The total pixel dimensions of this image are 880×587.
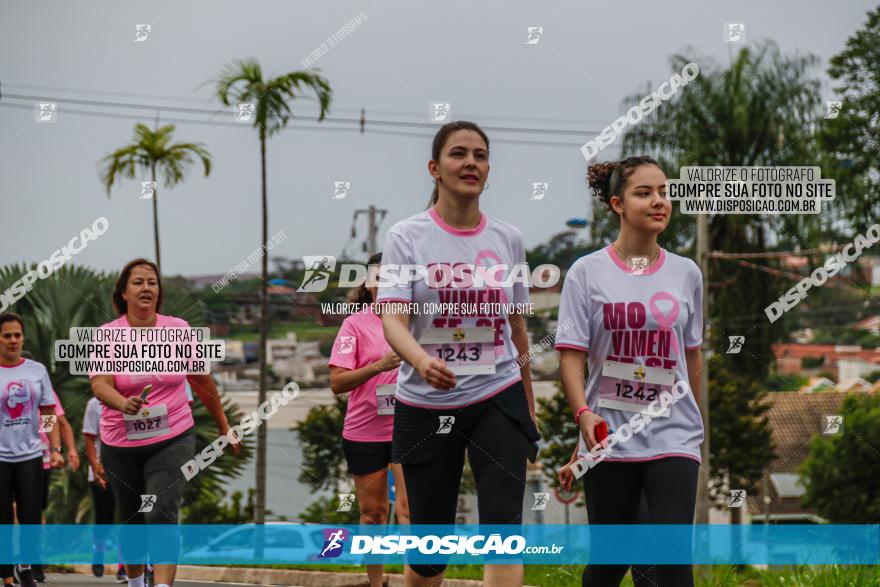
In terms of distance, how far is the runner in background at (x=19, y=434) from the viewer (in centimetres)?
823

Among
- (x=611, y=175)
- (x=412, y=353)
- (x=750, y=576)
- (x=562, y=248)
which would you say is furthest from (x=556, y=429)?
(x=412, y=353)

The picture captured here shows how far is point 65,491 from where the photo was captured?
20062 mm

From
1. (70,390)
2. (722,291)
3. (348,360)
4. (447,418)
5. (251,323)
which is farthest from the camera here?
(722,291)

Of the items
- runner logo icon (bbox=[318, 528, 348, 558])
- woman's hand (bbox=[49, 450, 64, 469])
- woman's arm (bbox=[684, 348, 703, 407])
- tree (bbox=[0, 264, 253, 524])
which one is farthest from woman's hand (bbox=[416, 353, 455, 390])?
tree (bbox=[0, 264, 253, 524])

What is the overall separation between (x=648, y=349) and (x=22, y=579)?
511 centimetres

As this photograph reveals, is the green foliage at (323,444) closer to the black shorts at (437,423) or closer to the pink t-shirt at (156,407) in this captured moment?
the pink t-shirt at (156,407)

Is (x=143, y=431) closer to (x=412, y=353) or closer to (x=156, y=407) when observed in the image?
(x=156, y=407)

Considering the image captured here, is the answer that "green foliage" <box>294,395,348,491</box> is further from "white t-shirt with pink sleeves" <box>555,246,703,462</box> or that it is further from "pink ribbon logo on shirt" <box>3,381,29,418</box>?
"white t-shirt with pink sleeves" <box>555,246,703,462</box>

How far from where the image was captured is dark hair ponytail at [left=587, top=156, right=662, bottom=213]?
526 centimetres

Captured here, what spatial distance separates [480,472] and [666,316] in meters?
0.96

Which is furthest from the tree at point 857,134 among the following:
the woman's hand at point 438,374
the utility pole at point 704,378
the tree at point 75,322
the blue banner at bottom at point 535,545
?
the woman's hand at point 438,374

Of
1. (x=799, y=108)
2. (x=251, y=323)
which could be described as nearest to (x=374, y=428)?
(x=251, y=323)

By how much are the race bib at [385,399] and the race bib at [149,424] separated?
50.5 inches

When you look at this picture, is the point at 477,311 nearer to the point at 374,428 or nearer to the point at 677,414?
the point at 677,414
